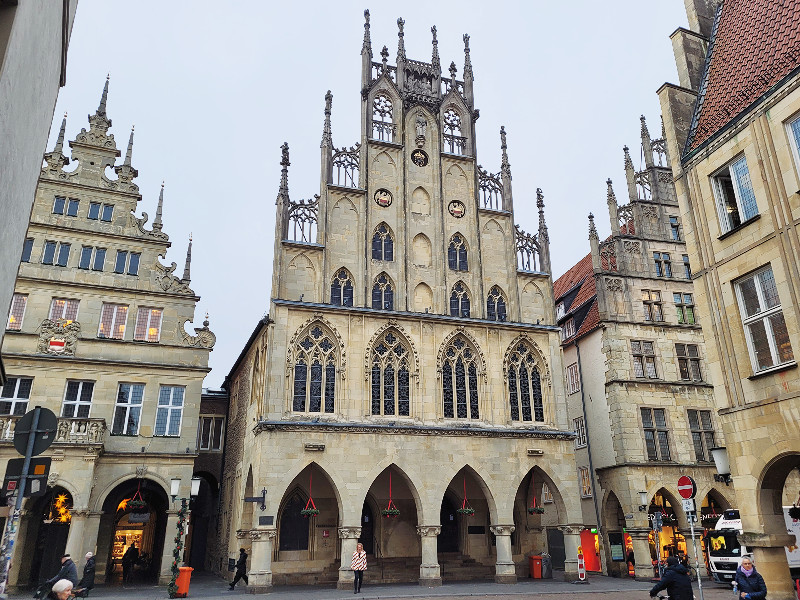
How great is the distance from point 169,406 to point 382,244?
37.8 feet

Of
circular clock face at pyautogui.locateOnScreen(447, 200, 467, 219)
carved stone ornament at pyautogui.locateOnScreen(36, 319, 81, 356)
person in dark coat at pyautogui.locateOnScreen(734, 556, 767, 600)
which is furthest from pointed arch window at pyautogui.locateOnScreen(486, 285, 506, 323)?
carved stone ornament at pyautogui.locateOnScreen(36, 319, 81, 356)

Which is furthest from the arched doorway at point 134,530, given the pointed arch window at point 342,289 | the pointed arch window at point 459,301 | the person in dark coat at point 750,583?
the person in dark coat at point 750,583

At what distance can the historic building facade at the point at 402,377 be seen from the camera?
2339 cm

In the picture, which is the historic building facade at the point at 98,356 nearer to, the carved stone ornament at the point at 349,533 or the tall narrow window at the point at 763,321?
the carved stone ornament at the point at 349,533

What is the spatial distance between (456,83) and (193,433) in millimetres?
21351

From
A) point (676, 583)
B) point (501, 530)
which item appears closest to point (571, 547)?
point (501, 530)

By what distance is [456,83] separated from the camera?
103ft

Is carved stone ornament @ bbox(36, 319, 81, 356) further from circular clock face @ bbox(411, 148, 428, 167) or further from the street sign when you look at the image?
the street sign

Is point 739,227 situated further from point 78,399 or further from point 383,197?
point 78,399

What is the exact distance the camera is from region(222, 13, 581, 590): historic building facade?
23391 mm

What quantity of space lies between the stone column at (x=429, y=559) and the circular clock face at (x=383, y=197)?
1395 cm

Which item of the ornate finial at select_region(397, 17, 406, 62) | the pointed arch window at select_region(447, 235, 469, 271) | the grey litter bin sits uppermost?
the ornate finial at select_region(397, 17, 406, 62)

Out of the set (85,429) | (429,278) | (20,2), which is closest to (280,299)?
(429,278)

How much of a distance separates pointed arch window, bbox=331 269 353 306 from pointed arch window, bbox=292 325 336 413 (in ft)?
5.10
